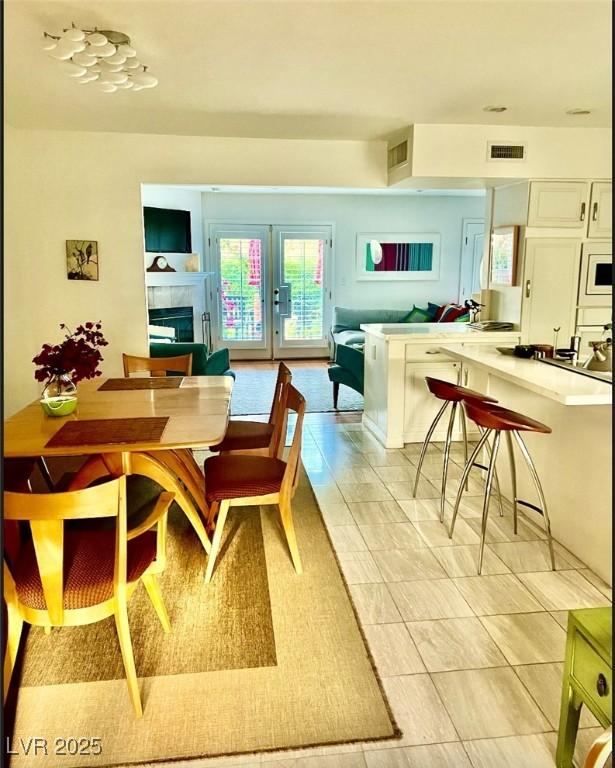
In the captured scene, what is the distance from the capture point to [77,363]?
2744 mm

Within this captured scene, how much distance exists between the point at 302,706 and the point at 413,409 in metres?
2.99

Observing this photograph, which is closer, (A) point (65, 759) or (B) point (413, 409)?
(A) point (65, 759)

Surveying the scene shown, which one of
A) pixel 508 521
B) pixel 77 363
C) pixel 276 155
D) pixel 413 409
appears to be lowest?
pixel 508 521

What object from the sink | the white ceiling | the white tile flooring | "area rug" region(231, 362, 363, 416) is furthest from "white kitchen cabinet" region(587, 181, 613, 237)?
"area rug" region(231, 362, 363, 416)

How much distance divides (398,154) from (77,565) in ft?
12.4

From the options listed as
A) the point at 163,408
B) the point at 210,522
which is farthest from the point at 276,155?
the point at 210,522

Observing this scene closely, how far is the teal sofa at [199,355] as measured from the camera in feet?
15.4

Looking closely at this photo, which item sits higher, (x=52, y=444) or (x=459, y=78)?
(x=459, y=78)

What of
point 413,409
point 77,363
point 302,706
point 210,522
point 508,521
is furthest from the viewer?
point 413,409

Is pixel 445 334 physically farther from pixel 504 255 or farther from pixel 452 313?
pixel 452 313

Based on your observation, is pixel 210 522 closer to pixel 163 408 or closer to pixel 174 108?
pixel 163 408

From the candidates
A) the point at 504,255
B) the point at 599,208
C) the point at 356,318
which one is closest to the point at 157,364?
the point at 504,255

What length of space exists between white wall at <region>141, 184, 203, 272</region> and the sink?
5.52 metres

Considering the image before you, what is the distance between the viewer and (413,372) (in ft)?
15.3
